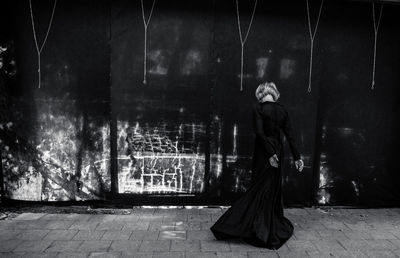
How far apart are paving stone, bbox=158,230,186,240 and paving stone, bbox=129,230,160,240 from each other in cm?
7

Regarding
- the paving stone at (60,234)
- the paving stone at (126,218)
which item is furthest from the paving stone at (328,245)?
the paving stone at (60,234)

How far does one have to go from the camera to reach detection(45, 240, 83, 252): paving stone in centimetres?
447

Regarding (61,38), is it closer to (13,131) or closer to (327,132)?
(13,131)

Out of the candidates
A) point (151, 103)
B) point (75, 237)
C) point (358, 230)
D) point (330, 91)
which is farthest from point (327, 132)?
point (75, 237)

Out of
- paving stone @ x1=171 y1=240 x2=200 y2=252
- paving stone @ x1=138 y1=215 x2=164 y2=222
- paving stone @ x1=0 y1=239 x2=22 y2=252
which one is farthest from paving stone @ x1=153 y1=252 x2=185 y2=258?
paving stone @ x1=0 y1=239 x2=22 y2=252

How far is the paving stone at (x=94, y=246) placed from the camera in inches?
177

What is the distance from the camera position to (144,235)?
4.99 m

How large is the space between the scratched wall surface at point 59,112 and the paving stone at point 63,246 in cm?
157

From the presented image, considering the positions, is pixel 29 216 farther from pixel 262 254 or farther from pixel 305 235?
pixel 305 235

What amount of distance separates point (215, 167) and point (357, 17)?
3.76 meters

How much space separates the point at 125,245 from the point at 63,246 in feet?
2.70

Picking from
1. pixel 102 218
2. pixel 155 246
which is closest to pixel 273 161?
pixel 155 246

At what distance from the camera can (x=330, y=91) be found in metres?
6.31

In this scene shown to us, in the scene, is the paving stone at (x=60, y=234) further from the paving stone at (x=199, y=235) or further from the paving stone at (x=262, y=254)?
the paving stone at (x=262, y=254)
